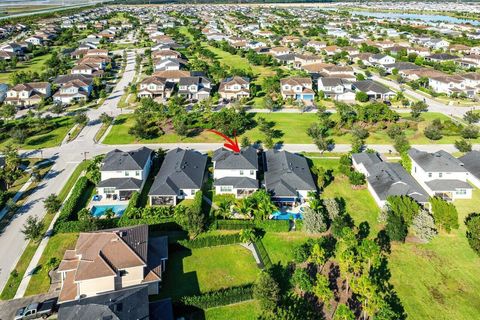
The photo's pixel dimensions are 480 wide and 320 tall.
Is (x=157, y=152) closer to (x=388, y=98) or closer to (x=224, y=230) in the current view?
(x=224, y=230)

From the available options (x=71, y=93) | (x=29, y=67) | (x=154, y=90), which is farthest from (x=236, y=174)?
(x=29, y=67)

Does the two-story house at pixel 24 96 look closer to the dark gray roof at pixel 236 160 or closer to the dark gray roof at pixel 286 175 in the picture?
the dark gray roof at pixel 236 160

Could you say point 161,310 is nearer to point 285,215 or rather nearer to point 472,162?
point 285,215

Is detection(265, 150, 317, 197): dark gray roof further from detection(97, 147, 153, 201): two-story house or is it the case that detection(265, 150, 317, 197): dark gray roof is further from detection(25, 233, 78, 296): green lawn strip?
detection(25, 233, 78, 296): green lawn strip

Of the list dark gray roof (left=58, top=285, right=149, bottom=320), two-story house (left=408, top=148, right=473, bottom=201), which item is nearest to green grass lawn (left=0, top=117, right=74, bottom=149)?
dark gray roof (left=58, top=285, right=149, bottom=320)

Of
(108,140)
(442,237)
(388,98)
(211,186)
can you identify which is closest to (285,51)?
(388,98)
